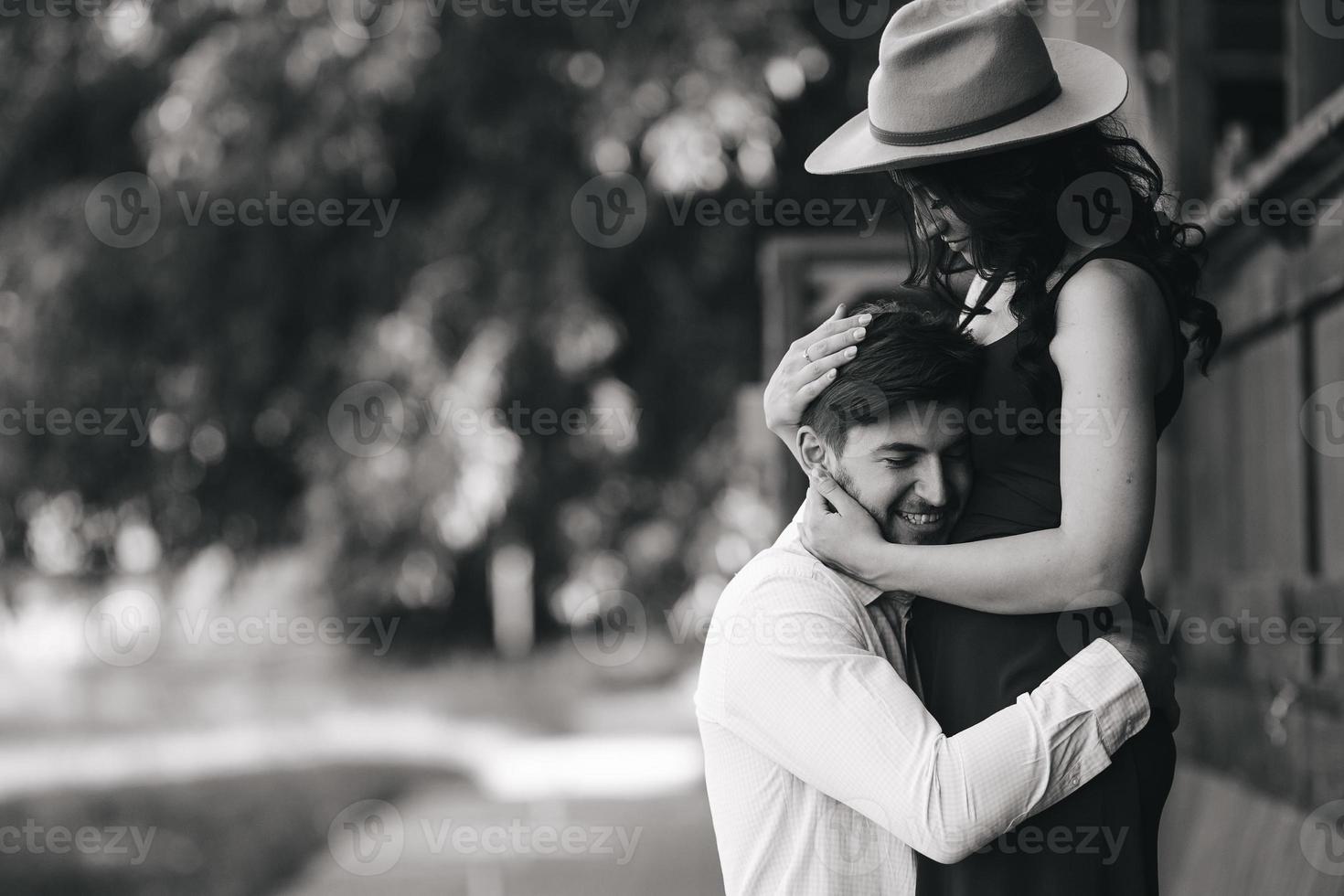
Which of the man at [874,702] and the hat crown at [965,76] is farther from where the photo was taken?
the hat crown at [965,76]

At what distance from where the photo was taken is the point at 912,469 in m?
→ 1.92

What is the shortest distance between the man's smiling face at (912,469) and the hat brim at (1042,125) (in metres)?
0.32

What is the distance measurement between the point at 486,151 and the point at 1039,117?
8843mm

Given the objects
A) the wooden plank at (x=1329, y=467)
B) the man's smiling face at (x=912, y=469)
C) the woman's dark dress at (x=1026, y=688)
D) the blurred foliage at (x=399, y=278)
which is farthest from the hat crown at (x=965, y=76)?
the blurred foliage at (x=399, y=278)

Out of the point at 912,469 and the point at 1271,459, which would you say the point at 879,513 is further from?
the point at 1271,459

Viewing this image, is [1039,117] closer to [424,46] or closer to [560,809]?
[560,809]

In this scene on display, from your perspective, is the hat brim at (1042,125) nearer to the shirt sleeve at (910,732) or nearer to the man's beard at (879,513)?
the man's beard at (879,513)

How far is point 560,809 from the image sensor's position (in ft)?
28.9

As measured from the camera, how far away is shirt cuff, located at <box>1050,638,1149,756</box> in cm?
179

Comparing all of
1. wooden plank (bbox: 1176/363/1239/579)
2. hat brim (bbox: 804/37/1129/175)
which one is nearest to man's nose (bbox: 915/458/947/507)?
hat brim (bbox: 804/37/1129/175)

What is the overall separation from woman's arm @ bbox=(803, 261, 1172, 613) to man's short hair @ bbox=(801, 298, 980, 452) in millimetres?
122

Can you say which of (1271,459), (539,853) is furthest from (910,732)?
(539,853)

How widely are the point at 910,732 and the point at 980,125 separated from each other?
0.75m

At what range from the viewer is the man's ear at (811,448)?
197cm
